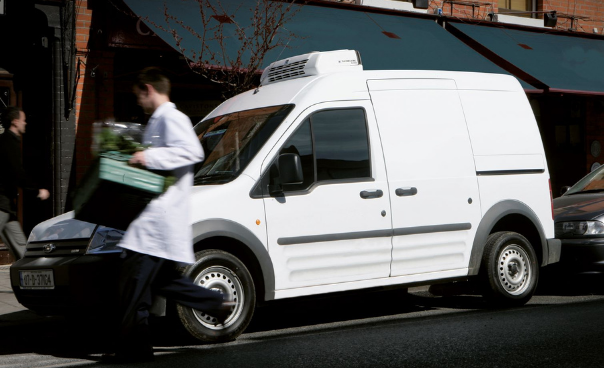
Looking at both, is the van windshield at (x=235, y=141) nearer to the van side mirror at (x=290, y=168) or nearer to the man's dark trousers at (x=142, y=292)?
the van side mirror at (x=290, y=168)

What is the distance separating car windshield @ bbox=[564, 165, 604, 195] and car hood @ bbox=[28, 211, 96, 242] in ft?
20.8

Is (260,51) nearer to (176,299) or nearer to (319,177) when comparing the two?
(319,177)

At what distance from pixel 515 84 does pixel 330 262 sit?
2.93 metres

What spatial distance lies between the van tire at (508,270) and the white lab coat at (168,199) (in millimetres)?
3440

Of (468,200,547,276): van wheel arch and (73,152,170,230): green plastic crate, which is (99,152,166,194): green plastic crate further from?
(468,200,547,276): van wheel arch

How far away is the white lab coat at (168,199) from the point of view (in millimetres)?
5254

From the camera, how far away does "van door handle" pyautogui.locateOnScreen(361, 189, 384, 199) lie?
700 cm

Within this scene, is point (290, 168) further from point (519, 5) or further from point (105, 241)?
point (519, 5)

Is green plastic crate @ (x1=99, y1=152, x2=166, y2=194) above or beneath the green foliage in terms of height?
beneath

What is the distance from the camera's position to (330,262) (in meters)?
6.81

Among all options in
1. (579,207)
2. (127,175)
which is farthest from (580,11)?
(127,175)

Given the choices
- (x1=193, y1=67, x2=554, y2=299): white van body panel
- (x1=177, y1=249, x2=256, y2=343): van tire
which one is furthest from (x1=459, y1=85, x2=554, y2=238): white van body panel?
(x1=177, y1=249, x2=256, y2=343): van tire

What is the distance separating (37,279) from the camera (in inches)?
247

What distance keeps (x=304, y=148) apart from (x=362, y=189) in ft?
1.97
